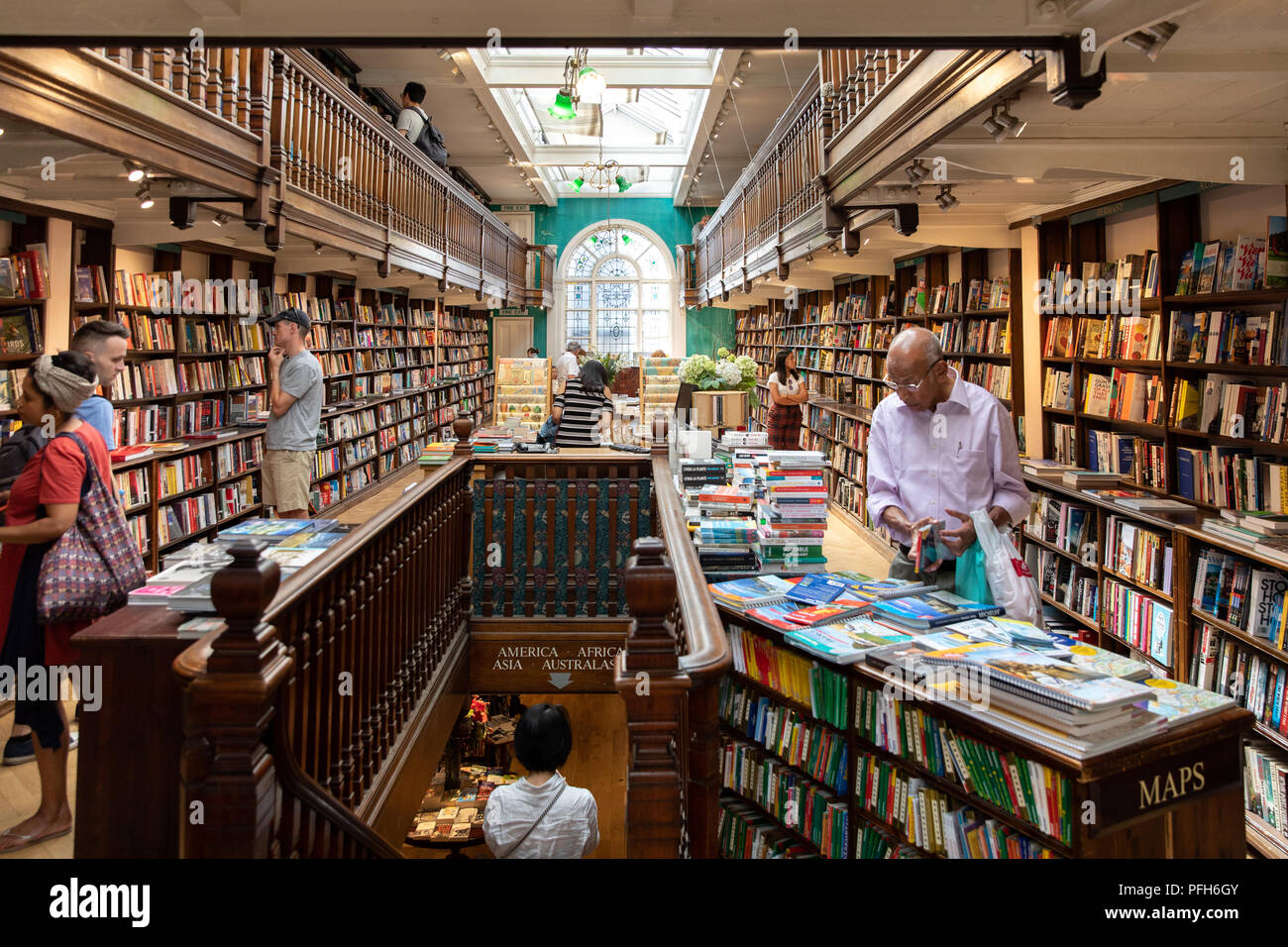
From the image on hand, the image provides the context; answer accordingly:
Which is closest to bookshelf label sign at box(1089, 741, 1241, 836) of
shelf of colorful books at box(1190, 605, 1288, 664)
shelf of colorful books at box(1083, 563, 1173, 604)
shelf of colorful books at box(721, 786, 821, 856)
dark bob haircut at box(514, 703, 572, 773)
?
shelf of colorful books at box(721, 786, 821, 856)

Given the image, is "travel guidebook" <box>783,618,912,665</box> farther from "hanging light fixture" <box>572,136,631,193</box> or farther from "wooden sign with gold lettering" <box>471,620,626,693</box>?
"hanging light fixture" <box>572,136,631,193</box>

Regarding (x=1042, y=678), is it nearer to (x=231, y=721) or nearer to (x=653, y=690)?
(x=653, y=690)

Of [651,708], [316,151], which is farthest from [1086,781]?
[316,151]

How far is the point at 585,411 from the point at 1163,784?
484 centimetres

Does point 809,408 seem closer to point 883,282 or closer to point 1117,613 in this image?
point 883,282

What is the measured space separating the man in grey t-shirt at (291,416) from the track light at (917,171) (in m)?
3.46

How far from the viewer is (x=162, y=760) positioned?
1.98 meters

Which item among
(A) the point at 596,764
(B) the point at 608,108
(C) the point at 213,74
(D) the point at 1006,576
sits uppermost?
(B) the point at 608,108

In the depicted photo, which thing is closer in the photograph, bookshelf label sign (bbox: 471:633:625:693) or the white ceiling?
bookshelf label sign (bbox: 471:633:625:693)

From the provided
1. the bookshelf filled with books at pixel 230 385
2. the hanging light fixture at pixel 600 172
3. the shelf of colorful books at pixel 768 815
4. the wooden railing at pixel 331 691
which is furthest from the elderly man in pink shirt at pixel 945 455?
the hanging light fixture at pixel 600 172

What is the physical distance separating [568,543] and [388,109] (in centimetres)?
1030

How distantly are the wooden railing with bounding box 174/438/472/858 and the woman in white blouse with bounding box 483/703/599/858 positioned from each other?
36 centimetres

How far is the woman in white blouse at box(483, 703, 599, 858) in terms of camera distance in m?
2.64

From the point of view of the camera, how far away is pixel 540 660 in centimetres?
492
